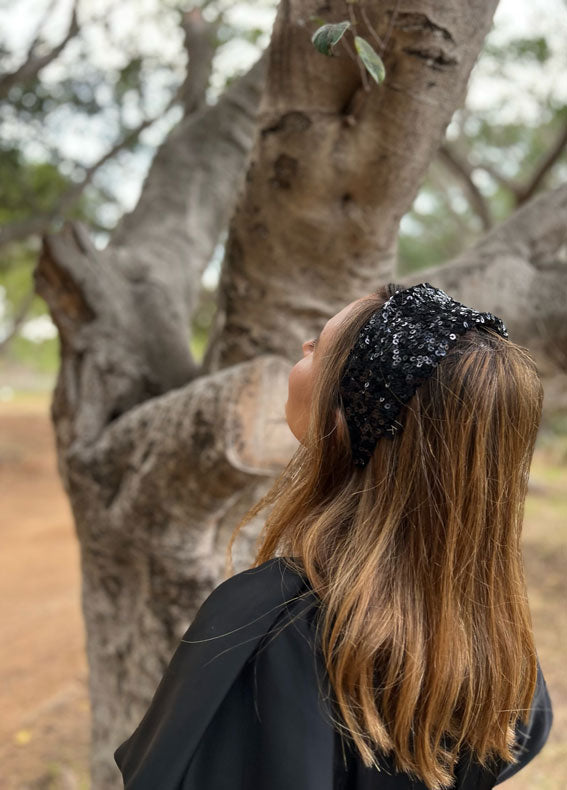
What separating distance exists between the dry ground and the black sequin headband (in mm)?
3329

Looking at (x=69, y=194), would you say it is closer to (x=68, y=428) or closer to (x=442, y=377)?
(x=68, y=428)

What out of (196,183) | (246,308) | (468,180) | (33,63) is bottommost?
(246,308)

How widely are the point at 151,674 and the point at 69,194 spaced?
5.00 metres

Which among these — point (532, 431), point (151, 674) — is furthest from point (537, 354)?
point (151, 674)

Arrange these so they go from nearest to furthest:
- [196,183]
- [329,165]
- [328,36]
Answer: [328,36]
[329,165]
[196,183]

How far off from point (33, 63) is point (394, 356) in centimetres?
496

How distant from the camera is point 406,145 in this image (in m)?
2.23

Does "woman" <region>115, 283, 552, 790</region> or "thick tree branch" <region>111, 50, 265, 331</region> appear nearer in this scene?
"woman" <region>115, 283, 552, 790</region>

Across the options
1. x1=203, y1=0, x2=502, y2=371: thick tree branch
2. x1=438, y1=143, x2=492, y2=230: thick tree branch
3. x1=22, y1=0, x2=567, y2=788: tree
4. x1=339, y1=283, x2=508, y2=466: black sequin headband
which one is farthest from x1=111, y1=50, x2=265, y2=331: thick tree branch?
x1=438, y1=143, x2=492, y2=230: thick tree branch

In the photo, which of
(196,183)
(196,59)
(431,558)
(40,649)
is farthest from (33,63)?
(431,558)

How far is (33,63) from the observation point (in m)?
5.33

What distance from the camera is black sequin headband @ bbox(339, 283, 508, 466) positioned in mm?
1338

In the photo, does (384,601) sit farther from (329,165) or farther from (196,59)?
(196,59)

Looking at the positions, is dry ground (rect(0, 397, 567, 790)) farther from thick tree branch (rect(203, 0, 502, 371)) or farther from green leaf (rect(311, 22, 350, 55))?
green leaf (rect(311, 22, 350, 55))
